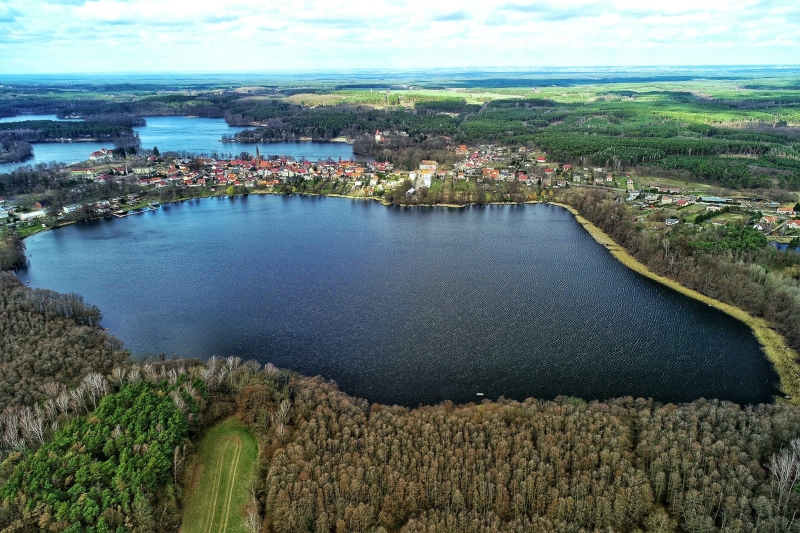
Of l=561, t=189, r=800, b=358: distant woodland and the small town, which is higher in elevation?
the small town

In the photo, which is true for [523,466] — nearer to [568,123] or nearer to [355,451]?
[355,451]

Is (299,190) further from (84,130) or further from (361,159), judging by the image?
(84,130)

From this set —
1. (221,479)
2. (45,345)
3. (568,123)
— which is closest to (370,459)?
(221,479)

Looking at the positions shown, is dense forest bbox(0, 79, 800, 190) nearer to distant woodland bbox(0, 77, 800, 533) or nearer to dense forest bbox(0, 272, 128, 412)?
distant woodland bbox(0, 77, 800, 533)

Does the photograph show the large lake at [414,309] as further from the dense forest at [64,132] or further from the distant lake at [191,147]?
the dense forest at [64,132]

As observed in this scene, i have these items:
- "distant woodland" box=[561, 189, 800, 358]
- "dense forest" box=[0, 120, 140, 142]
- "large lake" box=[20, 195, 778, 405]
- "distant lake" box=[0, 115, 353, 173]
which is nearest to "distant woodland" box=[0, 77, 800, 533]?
"distant woodland" box=[561, 189, 800, 358]
